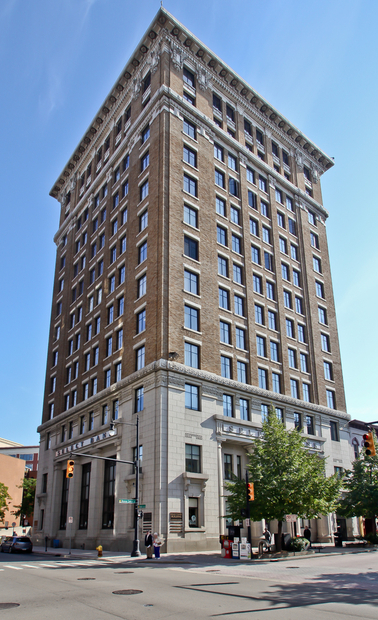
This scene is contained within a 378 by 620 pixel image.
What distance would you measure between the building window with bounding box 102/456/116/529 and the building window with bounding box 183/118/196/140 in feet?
99.7

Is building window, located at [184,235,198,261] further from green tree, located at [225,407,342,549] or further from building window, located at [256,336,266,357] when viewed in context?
green tree, located at [225,407,342,549]

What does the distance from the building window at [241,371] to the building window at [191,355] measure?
5.34 meters

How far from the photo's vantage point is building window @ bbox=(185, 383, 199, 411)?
120 ft

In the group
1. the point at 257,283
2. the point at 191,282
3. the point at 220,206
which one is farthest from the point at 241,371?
the point at 220,206

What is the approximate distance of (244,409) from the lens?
4159 cm

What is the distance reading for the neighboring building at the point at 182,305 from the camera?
36062mm

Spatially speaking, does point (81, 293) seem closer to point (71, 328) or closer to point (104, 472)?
point (71, 328)

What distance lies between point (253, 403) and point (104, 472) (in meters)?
14.3

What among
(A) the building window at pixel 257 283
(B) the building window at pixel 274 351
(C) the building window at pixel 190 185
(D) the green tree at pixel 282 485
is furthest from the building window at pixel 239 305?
(D) the green tree at pixel 282 485

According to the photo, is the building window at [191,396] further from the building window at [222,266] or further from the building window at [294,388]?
the building window at [294,388]

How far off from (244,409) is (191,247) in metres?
14.7

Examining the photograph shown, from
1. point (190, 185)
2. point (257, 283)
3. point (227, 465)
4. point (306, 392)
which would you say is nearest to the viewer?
point (227, 465)

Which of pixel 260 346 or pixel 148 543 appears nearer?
pixel 148 543

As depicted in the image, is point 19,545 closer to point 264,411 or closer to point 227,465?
point 227,465
